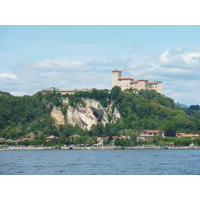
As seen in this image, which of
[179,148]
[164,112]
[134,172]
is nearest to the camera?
[134,172]

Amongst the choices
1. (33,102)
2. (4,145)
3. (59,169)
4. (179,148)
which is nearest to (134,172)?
(59,169)

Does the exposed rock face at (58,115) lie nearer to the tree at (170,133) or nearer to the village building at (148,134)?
the village building at (148,134)

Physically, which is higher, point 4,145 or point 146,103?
point 146,103

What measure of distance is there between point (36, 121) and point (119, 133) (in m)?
17.7

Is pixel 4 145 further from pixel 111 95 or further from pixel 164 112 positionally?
pixel 164 112

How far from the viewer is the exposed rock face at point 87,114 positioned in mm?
98312

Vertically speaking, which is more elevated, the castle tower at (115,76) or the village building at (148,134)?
the castle tower at (115,76)

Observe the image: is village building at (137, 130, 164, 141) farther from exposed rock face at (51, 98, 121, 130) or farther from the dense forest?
exposed rock face at (51, 98, 121, 130)

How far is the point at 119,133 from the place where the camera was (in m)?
91.4

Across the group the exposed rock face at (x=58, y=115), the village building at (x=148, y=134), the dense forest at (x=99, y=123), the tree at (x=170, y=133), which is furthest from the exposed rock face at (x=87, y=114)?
the tree at (x=170, y=133)

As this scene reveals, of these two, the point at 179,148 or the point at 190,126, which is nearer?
the point at 179,148

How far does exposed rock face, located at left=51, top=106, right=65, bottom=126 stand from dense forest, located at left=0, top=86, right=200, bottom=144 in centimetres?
85

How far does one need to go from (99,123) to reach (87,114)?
4.90 metres

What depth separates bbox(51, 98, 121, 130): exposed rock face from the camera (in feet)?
323
